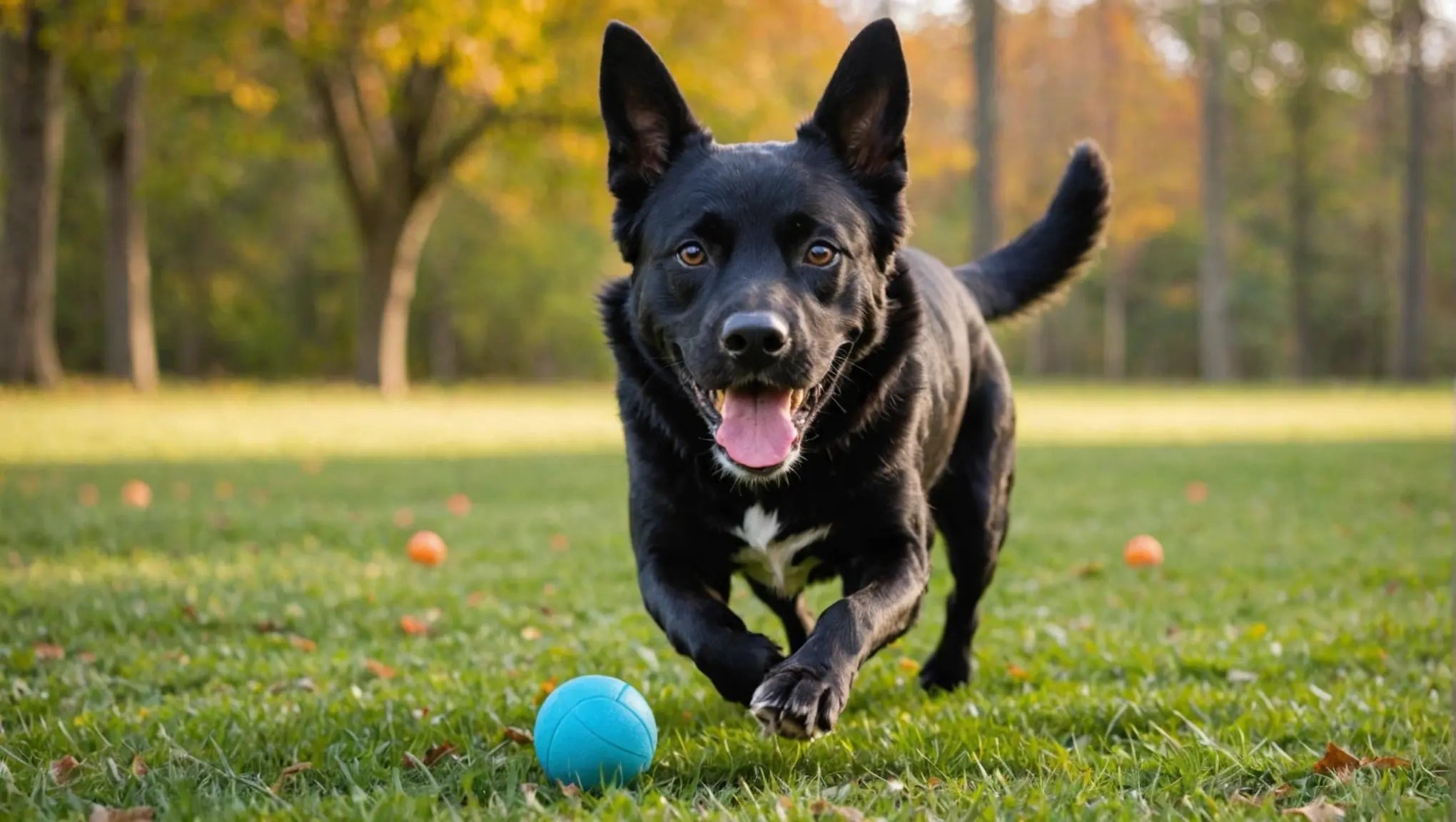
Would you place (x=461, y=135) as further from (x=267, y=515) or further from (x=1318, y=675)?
(x=1318, y=675)

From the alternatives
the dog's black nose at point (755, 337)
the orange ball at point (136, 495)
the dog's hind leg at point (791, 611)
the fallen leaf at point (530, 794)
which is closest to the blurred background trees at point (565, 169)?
the orange ball at point (136, 495)

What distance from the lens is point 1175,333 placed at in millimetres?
48156

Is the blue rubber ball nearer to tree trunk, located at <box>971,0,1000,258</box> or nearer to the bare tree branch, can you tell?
the bare tree branch

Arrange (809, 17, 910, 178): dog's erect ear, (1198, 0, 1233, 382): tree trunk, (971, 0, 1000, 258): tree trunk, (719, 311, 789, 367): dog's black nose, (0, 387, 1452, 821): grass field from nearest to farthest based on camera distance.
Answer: (0, 387, 1452, 821): grass field
(719, 311, 789, 367): dog's black nose
(809, 17, 910, 178): dog's erect ear
(971, 0, 1000, 258): tree trunk
(1198, 0, 1233, 382): tree trunk

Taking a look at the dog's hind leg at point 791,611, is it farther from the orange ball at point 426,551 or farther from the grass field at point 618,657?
the orange ball at point 426,551

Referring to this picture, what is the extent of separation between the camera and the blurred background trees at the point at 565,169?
61.9ft

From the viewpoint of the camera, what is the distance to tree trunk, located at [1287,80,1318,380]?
39.7 m

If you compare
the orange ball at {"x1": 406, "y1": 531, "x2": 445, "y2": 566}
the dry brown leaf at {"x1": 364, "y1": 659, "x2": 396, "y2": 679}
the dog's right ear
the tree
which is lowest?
the orange ball at {"x1": 406, "y1": 531, "x2": 445, "y2": 566}

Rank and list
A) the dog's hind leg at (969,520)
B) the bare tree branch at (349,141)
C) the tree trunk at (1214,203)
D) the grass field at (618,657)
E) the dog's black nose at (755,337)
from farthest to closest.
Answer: the tree trunk at (1214,203) → the bare tree branch at (349,141) → the dog's hind leg at (969,520) → the dog's black nose at (755,337) → the grass field at (618,657)

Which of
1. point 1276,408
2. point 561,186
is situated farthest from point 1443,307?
point 561,186

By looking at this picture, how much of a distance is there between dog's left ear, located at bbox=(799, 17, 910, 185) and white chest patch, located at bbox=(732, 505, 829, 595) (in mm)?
1137

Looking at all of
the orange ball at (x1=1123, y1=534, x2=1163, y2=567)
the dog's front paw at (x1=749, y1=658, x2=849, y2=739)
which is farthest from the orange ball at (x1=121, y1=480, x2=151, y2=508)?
the dog's front paw at (x1=749, y1=658, x2=849, y2=739)

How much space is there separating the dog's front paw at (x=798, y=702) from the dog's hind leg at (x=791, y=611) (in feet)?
3.02

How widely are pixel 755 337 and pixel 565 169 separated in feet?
74.1
